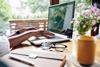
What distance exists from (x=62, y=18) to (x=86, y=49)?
751mm

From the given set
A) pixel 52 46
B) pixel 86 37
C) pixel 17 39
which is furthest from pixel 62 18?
pixel 86 37

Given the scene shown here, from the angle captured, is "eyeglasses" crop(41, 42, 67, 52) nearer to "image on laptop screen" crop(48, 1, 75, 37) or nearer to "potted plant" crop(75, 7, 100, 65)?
"image on laptop screen" crop(48, 1, 75, 37)

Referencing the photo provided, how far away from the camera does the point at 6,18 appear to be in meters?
2.45

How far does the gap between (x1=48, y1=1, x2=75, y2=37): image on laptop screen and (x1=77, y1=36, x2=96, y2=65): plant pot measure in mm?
552

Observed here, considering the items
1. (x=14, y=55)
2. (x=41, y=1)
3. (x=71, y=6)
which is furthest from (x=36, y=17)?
(x=14, y=55)

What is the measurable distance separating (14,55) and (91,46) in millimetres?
509

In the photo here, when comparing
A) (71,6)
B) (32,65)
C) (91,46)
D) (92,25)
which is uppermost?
(71,6)

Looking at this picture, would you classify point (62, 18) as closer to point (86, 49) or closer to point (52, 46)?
point (52, 46)

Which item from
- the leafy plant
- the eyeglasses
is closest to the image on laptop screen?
the eyeglasses

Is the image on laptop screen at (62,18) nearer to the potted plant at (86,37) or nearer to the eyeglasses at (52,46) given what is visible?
the eyeglasses at (52,46)

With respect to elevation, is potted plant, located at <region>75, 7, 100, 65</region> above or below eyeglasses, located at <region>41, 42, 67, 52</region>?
above

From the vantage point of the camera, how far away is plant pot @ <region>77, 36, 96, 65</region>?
0.97 m

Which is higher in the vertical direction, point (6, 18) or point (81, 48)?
point (6, 18)

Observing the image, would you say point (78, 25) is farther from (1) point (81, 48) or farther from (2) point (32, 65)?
(2) point (32, 65)
